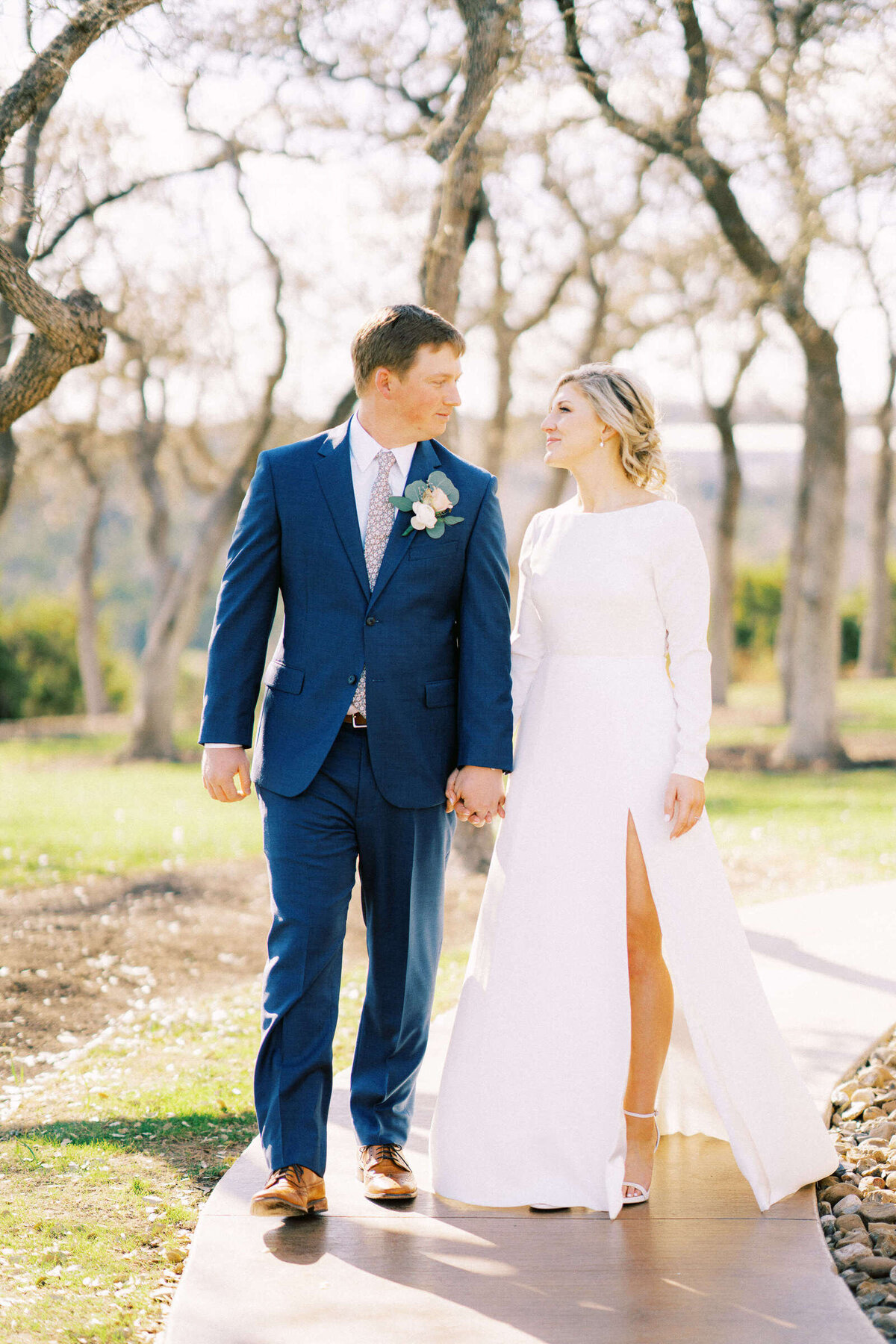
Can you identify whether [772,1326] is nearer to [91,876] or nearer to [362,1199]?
[362,1199]

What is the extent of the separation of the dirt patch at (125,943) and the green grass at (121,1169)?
1.19 feet

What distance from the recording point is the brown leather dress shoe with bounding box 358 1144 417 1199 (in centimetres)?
344

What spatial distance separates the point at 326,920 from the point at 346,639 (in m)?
0.72

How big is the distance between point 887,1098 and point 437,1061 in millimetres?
1543

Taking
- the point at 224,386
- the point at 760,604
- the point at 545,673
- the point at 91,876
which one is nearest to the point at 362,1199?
the point at 545,673

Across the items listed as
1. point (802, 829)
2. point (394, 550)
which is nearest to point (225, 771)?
point (394, 550)

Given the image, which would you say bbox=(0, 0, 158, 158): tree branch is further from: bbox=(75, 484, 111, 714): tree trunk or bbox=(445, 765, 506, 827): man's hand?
bbox=(75, 484, 111, 714): tree trunk

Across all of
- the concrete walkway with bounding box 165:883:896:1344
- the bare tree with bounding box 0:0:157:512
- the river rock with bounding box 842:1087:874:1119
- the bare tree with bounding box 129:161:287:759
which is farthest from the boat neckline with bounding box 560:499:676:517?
→ the bare tree with bounding box 129:161:287:759

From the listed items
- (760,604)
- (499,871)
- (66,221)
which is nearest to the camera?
(499,871)

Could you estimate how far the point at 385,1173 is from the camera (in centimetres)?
348

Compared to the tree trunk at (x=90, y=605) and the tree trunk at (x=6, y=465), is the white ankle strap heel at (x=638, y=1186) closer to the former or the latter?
the tree trunk at (x=6, y=465)

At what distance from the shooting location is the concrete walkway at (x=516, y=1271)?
2768 mm

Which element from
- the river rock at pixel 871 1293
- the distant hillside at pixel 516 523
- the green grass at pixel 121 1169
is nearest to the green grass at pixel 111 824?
the green grass at pixel 121 1169

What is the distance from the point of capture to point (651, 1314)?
283cm
